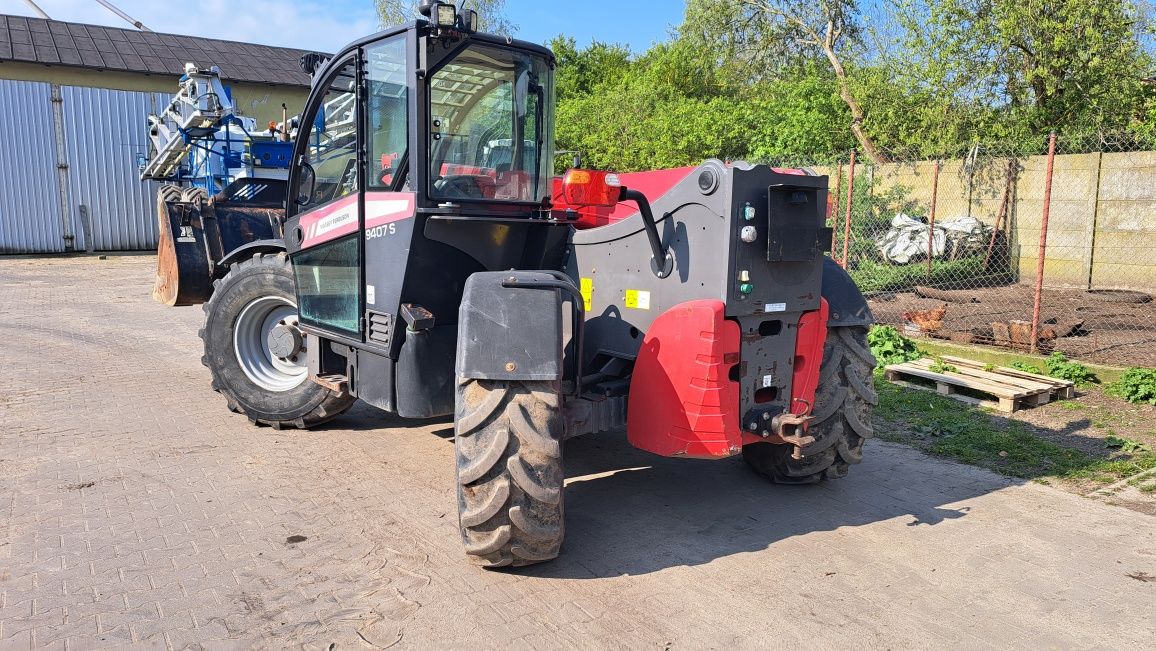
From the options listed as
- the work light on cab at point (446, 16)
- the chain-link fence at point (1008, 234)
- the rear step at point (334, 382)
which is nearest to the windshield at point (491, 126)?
the work light on cab at point (446, 16)

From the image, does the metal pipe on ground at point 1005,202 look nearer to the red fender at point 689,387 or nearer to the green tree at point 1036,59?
the green tree at point 1036,59

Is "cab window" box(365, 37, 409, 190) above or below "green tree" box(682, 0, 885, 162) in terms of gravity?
below

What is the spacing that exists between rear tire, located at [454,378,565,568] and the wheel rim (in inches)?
111

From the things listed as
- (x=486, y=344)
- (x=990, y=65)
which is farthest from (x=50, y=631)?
(x=990, y=65)

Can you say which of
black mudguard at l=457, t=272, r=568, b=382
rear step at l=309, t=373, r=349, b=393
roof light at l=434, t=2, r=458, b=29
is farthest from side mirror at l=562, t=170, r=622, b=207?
rear step at l=309, t=373, r=349, b=393

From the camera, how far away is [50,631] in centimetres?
309

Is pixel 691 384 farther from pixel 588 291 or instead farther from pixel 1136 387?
pixel 1136 387

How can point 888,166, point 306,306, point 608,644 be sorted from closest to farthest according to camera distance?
point 608,644 < point 306,306 < point 888,166

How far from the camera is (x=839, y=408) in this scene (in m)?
4.45

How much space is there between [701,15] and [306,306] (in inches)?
865

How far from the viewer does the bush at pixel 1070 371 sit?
7230mm

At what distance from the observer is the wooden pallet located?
6.62 metres

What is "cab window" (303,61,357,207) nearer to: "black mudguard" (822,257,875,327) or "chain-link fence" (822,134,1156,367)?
"black mudguard" (822,257,875,327)

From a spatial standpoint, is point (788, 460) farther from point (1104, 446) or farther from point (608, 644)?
point (1104, 446)
